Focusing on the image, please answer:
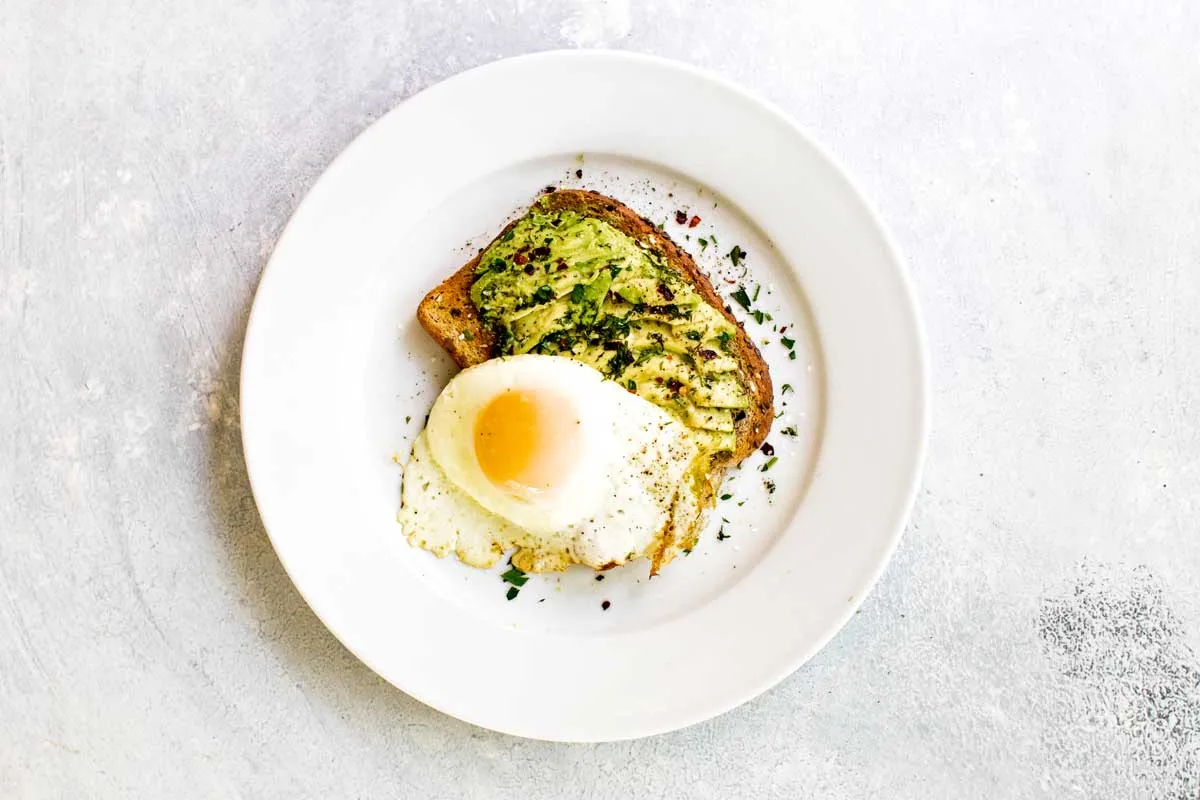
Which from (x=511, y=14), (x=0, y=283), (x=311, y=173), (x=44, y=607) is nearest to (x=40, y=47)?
(x=0, y=283)

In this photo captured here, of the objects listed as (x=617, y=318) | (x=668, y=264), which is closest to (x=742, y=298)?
(x=668, y=264)

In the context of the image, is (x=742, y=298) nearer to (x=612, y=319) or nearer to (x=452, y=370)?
(x=612, y=319)

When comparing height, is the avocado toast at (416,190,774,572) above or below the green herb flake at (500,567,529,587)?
above

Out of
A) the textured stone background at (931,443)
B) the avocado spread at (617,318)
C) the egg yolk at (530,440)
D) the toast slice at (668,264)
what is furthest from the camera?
the textured stone background at (931,443)

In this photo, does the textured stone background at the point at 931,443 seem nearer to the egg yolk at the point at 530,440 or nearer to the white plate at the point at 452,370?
the white plate at the point at 452,370

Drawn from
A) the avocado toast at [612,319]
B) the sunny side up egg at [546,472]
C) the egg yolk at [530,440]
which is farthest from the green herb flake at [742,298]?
the egg yolk at [530,440]

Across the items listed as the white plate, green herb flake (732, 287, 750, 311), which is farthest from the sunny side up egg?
green herb flake (732, 287, 750, 311)

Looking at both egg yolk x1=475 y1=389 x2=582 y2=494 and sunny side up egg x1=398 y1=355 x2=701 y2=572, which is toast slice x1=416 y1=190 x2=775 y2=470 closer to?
sunny side up egg x1=398 y1=355 x2=701 y2=572
